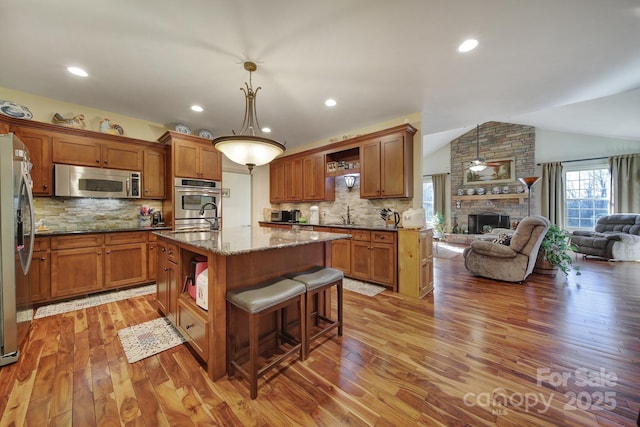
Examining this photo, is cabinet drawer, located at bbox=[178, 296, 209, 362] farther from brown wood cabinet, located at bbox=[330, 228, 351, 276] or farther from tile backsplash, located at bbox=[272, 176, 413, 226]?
tile backsplash, located at bbox=[272, 176, 413, 226]

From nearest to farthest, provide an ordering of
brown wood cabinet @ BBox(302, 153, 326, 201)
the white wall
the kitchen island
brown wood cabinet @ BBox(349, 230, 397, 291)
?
the kitchen island → brown wood cabinet @ BBox(349, 230, 397, 291) → brown wood cabinet @ BBox(302, 153, 326, 201) → the white wall

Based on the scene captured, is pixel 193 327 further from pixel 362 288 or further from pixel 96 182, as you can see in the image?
pixel 96 182

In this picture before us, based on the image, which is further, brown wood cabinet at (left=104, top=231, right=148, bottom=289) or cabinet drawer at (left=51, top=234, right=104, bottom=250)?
brown wood cabinet at (left=104, top=231, right=148, bottom=289)

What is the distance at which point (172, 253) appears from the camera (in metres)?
2.15

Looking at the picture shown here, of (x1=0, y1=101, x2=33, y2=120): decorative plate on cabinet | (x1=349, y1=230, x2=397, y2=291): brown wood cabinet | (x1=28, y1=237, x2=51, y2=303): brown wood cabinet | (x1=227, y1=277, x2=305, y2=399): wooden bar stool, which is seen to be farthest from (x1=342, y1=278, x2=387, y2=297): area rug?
(x1=0, y1=101, x2=33, y2=120): decorative plate on cabinet

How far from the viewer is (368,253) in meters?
3.59

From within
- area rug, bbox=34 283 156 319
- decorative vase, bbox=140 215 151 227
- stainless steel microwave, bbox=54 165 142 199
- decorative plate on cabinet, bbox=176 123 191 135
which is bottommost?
area rug, bbox=34 283 156 319

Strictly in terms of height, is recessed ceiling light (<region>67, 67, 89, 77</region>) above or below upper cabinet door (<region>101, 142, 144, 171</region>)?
above

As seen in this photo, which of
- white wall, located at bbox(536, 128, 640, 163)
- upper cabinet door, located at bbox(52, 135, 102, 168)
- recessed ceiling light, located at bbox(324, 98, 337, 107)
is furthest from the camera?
white wall, located at bbox(536, 128, 640, 163)

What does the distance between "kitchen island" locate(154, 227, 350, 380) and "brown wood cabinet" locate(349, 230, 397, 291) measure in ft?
4.24

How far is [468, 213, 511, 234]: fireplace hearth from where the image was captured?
24.1 ft

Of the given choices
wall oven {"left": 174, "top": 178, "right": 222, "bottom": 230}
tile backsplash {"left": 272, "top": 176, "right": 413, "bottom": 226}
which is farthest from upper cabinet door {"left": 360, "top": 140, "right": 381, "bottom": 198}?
wall oven {"left": 174, "top": 178, "right": 222, "bottom": 230}

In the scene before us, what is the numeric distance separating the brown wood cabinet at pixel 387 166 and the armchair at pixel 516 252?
163cm

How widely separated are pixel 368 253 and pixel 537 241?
8.29ft
